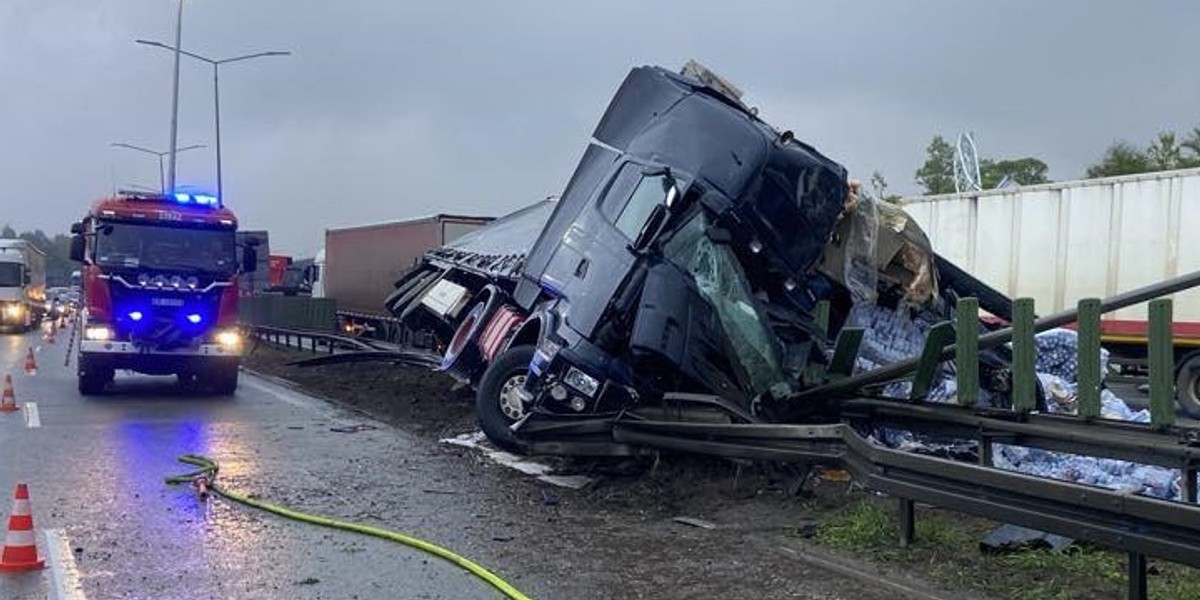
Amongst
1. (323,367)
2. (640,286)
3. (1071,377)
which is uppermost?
(640,286)

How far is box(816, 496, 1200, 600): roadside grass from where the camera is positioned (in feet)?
16.6

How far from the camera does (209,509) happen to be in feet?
24.2

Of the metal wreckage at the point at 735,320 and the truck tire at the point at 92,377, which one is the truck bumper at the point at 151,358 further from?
the metal wreckage at the point at 735,320

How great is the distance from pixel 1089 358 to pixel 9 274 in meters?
38.5

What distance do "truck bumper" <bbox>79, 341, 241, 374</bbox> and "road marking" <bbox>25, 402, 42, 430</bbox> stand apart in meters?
0.99

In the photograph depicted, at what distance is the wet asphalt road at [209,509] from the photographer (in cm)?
551

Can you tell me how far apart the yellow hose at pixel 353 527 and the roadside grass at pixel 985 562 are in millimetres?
1996

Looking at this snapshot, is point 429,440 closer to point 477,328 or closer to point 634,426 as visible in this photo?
point 477,328

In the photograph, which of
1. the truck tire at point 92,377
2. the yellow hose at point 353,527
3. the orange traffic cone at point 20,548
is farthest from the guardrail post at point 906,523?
the truck tire at point 92,377

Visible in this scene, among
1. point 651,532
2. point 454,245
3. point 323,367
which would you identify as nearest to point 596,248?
point 651,532

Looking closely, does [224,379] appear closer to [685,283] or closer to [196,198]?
[196,198]

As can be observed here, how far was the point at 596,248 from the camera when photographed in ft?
27.4

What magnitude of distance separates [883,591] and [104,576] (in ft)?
13.4

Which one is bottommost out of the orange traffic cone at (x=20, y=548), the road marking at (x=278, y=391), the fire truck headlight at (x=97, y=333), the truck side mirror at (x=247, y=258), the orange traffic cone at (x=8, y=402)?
the road marking at (x=278, y=391)
